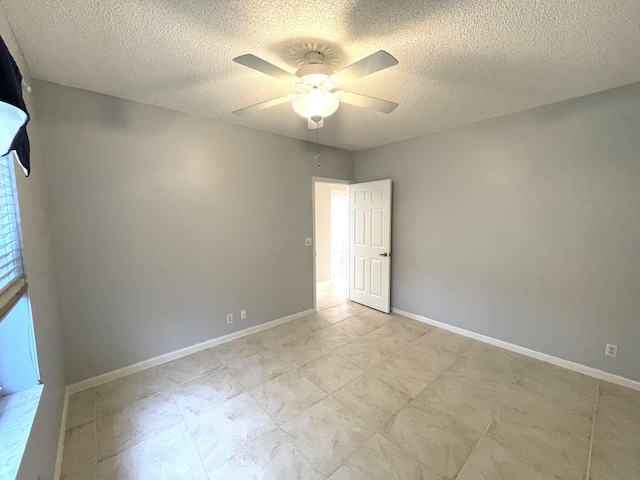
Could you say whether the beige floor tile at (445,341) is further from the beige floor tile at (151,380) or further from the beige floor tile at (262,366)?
the beige floor tile at (151,380)

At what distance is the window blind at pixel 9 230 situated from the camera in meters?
1.17

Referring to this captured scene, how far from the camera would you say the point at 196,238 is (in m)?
2.79

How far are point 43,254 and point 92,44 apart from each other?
4.61ft

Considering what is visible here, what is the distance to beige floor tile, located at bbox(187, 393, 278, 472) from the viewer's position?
5.46 feet

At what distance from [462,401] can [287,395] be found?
1420 millimetres

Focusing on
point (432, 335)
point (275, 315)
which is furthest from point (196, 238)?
point (432, 335)

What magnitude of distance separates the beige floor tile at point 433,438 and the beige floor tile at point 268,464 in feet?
2.01

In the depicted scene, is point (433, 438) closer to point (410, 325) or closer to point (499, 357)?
point (499, 357)

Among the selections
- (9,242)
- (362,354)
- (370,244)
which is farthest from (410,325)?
(9,242)

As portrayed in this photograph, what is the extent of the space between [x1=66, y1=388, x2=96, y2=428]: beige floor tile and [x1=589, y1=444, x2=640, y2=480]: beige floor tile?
333 centimetres

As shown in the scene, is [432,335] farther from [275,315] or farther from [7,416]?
[7,416]

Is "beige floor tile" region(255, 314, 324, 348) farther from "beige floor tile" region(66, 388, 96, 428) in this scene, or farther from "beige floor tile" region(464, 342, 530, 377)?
"beige floor tile" region(464, 342, 530, 377)

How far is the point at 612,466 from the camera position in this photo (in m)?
1.57

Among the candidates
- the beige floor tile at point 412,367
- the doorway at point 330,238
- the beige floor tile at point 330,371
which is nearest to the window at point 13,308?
the beige floor tile at point 330,371
